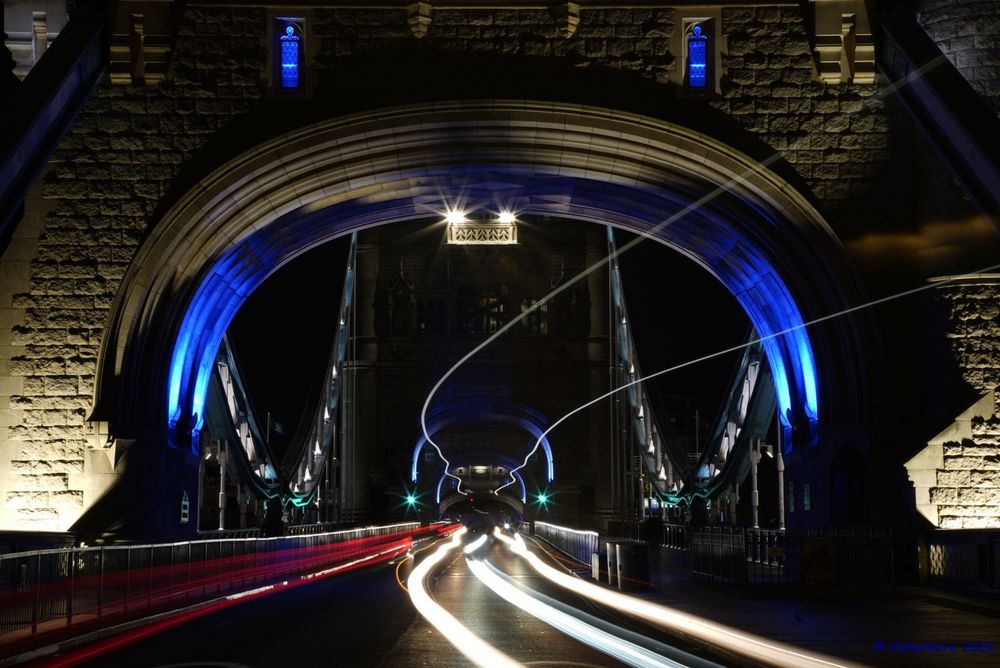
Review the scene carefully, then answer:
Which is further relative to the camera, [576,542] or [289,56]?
[576,542]

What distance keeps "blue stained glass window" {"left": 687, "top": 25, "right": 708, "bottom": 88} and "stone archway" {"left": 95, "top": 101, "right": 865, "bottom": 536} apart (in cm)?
110

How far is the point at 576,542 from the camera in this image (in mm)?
30047

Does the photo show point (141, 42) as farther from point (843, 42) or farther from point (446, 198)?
point (843, 42)

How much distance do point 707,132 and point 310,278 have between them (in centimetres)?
3697

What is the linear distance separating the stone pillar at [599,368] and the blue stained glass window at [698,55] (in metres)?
45.8

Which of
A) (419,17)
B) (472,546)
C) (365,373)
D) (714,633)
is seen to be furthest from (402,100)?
(365,373)

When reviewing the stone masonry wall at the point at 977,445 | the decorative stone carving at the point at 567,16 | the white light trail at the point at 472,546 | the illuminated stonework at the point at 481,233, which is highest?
the decorative stone carving at the point at 567,16

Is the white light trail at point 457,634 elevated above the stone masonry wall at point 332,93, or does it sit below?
below

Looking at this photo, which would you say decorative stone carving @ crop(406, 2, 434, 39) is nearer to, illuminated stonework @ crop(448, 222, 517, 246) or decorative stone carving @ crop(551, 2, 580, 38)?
decorative stone carving @ crop(551, 2, 580, 38)

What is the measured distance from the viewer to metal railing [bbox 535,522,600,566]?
25228 mm

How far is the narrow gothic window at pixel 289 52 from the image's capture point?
22922 mm

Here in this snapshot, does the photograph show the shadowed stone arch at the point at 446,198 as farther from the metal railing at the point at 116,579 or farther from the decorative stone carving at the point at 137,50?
the metal railing at the point at 116,579

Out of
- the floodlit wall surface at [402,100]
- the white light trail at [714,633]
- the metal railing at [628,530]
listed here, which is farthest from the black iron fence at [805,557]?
the metal railing at [628,530]

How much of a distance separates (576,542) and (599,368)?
1554 inches
